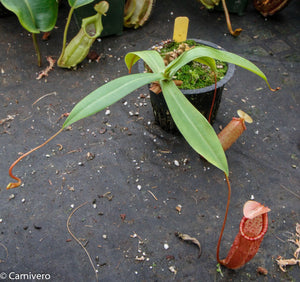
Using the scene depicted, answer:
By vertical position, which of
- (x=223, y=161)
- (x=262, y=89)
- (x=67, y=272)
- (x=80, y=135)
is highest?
(x=223, y=161)

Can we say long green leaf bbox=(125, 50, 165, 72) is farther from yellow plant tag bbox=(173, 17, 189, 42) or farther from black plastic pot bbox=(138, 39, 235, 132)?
yellow plant tag bbox=(173, 17, 189, 42)

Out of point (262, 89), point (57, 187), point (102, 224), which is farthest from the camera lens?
point (262, 89)

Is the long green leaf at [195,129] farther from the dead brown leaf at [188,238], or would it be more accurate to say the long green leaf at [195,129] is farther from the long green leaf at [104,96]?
the dead brown leaf at [188,238]

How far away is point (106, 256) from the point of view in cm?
115

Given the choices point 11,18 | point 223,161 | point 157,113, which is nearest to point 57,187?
point 157,113

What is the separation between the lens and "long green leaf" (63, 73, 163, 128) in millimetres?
806

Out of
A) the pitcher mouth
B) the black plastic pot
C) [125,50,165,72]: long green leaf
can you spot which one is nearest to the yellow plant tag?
the black plastic pot

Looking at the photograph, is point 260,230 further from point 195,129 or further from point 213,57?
point 213,57

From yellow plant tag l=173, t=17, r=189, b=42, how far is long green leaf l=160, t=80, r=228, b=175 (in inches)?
18.5

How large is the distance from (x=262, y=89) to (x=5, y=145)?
5.13 feet

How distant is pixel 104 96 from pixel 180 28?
2.38 ft

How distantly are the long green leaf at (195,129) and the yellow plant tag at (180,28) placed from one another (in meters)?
0.47

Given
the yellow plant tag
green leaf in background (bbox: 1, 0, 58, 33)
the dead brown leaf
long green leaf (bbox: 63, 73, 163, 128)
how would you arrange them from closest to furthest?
long green leaf (bbox: 63, 73, 163, 128), the dead brown leaf, the yellow plant tag, green leaf in background (bbox: 1, 0, 58, 33)

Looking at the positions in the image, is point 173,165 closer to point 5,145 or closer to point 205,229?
point 205,229
